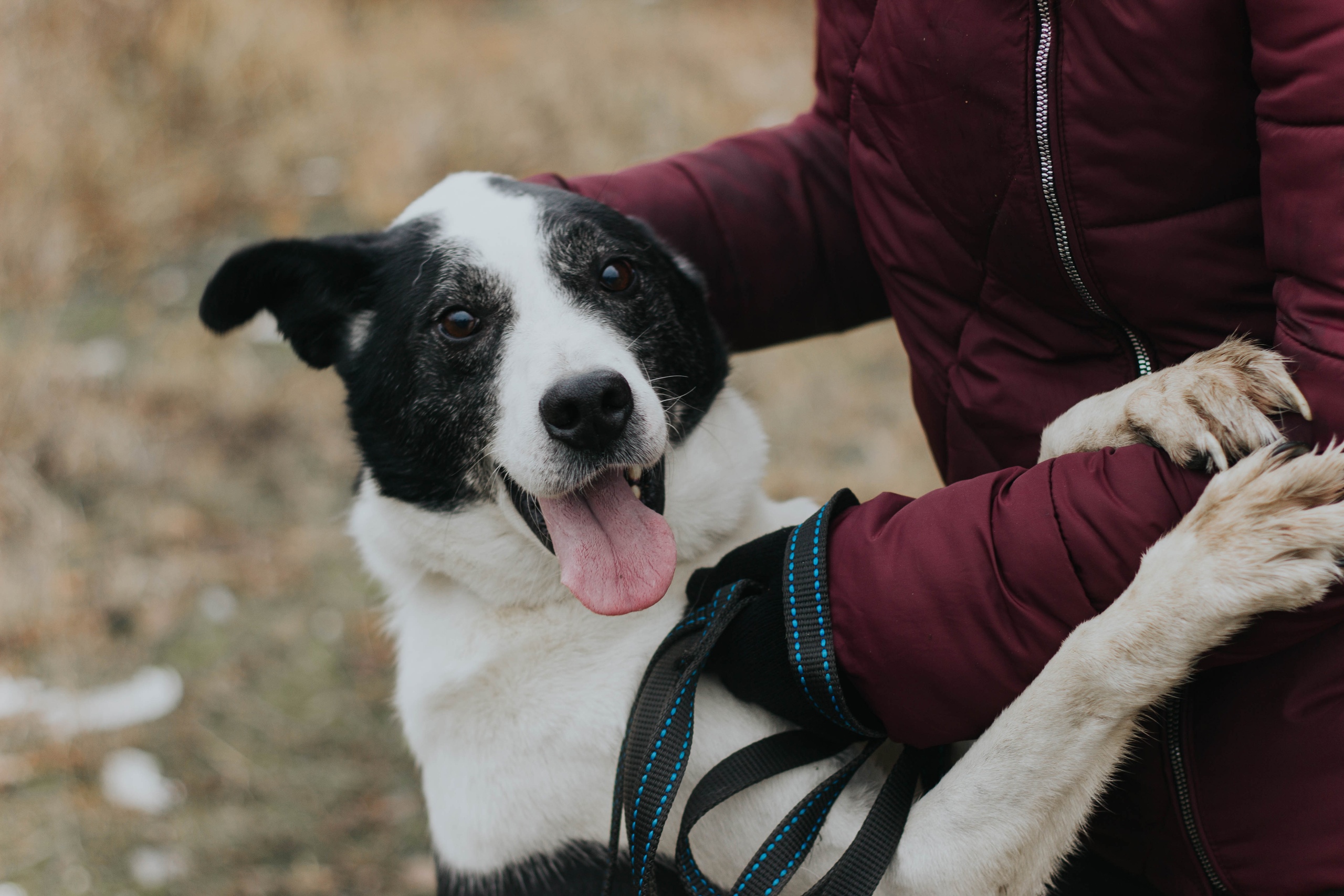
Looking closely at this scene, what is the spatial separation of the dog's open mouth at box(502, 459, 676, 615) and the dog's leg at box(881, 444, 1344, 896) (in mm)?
559

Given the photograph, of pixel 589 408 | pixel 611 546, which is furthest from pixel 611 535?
pixel 589 408

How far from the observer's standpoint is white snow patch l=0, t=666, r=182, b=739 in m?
3.03

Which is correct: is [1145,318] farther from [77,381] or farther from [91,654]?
[77,381]

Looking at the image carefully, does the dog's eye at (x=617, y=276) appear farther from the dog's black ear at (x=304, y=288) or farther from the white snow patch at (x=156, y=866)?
the white snow patch at (x=156, y=866)

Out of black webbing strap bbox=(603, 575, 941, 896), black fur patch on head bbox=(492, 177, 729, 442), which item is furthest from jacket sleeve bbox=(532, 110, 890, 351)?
black webbing strap bbox=(603, 575, 941, 896)

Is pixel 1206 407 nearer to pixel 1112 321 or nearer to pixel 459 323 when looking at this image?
pixel 1112 321

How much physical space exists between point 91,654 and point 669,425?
235cm

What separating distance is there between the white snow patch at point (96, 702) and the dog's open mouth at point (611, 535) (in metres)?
1.88

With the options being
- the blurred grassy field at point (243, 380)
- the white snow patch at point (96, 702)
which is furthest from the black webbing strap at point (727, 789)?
the white snow patch at point (96, 702)

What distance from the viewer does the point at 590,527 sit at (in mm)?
1831

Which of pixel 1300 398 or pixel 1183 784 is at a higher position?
pixel 1300 398

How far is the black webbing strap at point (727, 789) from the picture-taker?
1.46 metres

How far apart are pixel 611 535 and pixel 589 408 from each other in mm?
242

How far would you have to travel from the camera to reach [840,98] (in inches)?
71.8
